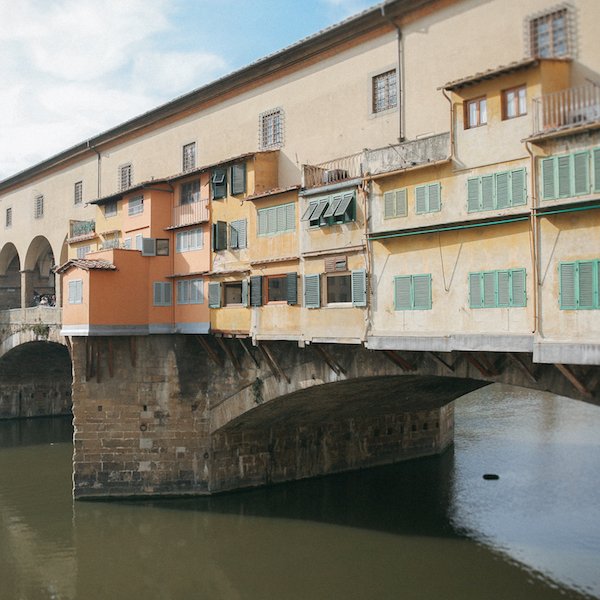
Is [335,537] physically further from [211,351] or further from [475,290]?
[475,290]

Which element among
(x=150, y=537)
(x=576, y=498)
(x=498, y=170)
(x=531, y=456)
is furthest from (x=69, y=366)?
(x=498, y=170)

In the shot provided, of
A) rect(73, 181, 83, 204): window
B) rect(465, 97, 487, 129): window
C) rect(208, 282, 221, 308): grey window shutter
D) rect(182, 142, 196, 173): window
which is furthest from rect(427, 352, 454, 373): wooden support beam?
rect(73, 181, 83, 204): window

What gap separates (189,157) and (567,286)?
52.6 feet

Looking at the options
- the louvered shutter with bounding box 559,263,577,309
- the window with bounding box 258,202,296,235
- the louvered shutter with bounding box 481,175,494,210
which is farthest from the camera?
the window with bounding box 258,202,296,235

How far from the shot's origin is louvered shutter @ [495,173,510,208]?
14.3 metres

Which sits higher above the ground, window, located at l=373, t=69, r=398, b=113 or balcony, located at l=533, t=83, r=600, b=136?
window, located at l=373, t=69, r=398, b=113

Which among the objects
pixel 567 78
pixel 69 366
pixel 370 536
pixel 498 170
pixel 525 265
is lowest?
pixel 370 536

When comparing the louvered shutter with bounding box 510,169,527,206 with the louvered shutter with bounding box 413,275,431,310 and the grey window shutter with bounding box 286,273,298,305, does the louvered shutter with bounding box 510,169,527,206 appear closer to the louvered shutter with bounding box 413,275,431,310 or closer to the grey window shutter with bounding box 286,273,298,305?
the louvered shutter with bounding box 413,275,431,310

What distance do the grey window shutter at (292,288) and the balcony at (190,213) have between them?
4832mm

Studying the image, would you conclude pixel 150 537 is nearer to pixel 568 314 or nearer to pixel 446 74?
pixel 568 314

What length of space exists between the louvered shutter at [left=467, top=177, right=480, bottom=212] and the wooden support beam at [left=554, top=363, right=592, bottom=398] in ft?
12.0

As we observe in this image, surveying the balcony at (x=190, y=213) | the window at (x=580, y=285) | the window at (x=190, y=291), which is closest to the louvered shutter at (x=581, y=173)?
the window at (x=580, y=285)

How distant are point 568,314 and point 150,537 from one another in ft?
46.9

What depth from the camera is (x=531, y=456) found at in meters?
30.0
